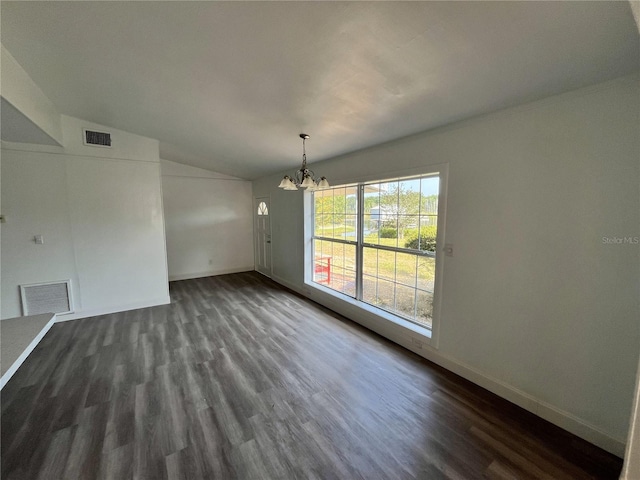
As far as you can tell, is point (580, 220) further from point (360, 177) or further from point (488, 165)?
point (360, 177)

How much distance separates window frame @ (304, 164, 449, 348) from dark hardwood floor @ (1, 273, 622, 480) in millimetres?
333

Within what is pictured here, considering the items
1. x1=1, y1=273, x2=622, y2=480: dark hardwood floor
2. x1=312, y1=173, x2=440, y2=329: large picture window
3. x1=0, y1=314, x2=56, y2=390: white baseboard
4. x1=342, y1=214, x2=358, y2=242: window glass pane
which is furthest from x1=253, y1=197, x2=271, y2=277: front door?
x1=0, y1=314, x2=56, y2=390: white baseboard

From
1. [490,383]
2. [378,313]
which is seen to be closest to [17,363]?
[378,313]

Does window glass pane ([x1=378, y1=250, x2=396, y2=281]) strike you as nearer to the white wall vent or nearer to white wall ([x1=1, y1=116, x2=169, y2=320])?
white wall ([x1=1, y1=116, x2=169, y2=320])

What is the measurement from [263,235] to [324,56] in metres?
5.06

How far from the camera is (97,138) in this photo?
11.9 feet

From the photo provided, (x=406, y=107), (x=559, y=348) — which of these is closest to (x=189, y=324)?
(x=406, y=107)

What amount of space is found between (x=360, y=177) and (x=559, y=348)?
2.57 m

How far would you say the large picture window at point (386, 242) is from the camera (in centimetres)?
277

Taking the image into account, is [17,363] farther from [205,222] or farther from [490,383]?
[205,222]

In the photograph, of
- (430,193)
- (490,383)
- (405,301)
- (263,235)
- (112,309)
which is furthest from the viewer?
(263,235)

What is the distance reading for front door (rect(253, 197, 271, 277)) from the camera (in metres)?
6.07

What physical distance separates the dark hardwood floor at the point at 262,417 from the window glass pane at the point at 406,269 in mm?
803
